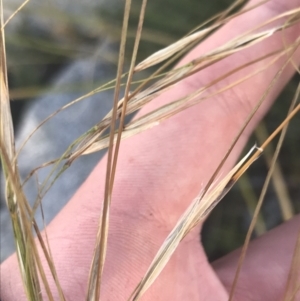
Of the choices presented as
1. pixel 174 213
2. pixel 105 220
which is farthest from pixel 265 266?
pixel 105 220

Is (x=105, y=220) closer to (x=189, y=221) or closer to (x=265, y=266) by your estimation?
(x=189, y=221)

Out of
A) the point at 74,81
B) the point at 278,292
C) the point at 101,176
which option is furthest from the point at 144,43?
the point at 278,292

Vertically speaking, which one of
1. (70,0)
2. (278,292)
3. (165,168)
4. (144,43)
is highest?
(70,0)

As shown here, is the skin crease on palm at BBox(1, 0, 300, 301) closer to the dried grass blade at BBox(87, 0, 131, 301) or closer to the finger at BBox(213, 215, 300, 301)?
the finger at BBox(213, 215, 300, 301)

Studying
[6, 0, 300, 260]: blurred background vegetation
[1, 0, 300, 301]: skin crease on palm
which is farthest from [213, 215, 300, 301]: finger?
[6, 0, 300, 260]: blurred background vegetation

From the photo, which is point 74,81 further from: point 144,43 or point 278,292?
point 278,292

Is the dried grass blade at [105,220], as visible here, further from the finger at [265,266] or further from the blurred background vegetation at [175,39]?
the blurred background vegetation at [175,39]

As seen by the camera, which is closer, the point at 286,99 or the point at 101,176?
the point at 101,176
